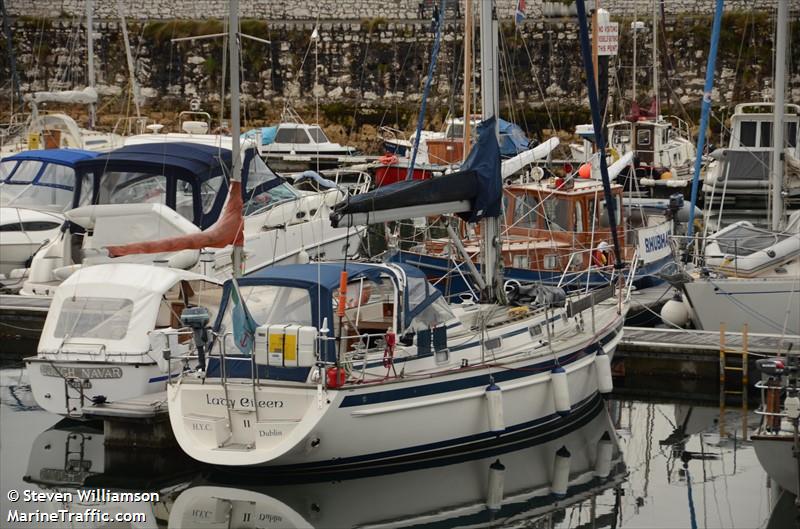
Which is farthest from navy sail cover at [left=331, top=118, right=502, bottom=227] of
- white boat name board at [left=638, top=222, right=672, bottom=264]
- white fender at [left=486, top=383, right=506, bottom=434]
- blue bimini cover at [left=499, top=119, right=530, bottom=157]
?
blue bimini cover at [left=499, top=119, right=530, bottom=157]

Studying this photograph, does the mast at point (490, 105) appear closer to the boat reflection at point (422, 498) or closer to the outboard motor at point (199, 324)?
the boat reflection at point (422, 498)

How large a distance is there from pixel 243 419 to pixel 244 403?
18 centimetres

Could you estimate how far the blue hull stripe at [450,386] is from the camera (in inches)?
504

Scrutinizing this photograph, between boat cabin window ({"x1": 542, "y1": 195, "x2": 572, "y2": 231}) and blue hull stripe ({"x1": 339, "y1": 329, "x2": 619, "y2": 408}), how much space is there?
556 cm

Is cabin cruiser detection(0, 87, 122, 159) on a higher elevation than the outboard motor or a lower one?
higher

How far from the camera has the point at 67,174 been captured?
23.6 meters

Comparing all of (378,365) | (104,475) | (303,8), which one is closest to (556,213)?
(378,365)

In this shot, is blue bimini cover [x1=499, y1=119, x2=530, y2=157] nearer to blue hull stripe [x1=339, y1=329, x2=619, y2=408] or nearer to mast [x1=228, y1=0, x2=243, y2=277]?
mast [x1=228, y1=0, x2=243, y2=277]

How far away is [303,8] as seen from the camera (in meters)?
41.1

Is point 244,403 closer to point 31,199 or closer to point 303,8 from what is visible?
point 31,199

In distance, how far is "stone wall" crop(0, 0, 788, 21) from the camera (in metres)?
38.9

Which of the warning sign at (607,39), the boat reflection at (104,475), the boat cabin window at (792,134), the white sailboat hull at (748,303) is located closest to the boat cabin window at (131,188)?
the boat reflection at (104,475)

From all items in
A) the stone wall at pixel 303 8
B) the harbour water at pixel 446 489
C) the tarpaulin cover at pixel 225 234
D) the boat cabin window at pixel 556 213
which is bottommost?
the harbour water at pixel 446 489

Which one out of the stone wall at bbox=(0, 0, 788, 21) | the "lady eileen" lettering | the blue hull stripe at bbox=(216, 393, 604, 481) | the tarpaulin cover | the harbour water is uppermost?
the stone wall at bbox=(0, 0, 788, 21)
